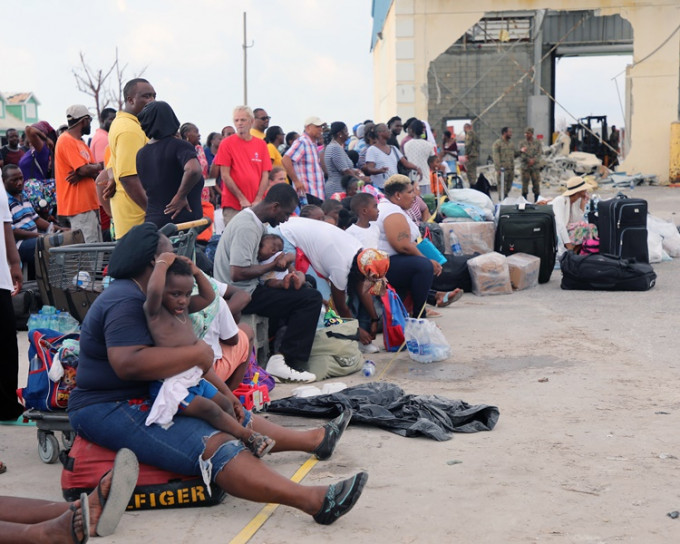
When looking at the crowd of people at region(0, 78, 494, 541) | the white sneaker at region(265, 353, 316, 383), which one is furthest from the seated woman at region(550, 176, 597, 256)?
the white sneaker at region(265, 353, 316, 383)

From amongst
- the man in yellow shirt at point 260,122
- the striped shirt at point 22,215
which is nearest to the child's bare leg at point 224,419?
the striped shirt at point 22,215

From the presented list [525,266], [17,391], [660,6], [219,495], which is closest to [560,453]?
[219,495]

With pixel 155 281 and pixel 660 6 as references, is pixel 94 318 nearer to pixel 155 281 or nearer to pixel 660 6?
pixel 155 281

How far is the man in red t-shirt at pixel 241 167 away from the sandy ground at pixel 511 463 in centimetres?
288

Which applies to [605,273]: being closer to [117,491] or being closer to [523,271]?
[523,271]

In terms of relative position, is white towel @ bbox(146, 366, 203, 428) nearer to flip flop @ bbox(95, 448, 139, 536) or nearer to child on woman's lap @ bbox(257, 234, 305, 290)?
flip flop @ bbox(95, 448, 139, 536)

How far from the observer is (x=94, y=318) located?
412 centimetres

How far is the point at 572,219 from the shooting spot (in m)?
12.4

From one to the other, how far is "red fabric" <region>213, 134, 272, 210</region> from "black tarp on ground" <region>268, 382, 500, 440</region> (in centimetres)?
412

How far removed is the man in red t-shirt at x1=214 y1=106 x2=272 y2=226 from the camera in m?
9.57

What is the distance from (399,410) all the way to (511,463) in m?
1.04

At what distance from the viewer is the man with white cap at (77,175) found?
8633mm

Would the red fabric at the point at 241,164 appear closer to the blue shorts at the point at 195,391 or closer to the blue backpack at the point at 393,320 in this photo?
the blue backpack at the point at 393,320

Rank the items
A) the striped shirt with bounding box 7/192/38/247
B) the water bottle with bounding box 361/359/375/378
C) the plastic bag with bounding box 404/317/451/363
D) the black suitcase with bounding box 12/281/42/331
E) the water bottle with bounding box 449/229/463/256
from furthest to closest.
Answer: the water bottle with bounding box 449/229/463/256
the striped shirt with bounding box 7/192/38/247
the black suitcase with bounding box 12/281/42/331
the plastic bag with bounding box 404/317/451/363
the water bottle with bounding box 361/359/375/378
